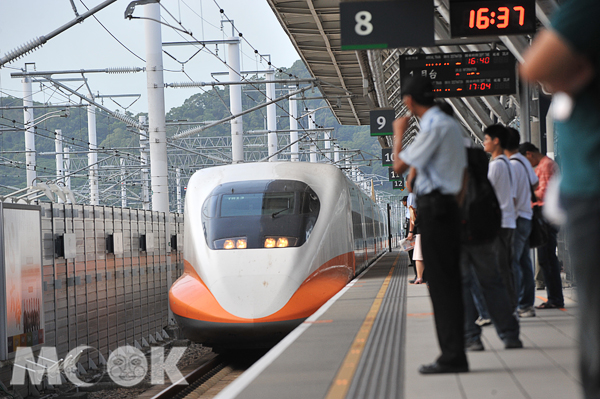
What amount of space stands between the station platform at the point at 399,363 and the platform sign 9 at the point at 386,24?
3152 millimetres

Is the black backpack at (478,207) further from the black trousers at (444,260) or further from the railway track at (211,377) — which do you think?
the railway track at (211,377)

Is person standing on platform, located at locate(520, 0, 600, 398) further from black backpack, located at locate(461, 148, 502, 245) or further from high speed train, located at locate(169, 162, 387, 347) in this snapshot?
high speed train, located at locate(169, 162, 387, 347)

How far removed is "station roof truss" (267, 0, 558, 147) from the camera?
1025 cm

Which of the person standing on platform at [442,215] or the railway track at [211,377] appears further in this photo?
the railway track at [211,377]

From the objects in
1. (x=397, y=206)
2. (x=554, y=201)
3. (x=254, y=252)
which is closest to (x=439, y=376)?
(x=554, y=201)

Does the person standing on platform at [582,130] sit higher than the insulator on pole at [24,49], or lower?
lower

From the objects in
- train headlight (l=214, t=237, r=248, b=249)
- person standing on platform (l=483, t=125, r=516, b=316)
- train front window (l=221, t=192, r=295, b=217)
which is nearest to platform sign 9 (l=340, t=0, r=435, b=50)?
train front window (l=221, t=192, r=295, b=217)

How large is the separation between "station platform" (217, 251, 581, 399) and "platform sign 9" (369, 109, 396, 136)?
10456 millimetres

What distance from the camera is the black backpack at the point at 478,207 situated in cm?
421

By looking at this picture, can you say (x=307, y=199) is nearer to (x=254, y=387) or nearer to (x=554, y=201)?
(x=254, y=387)

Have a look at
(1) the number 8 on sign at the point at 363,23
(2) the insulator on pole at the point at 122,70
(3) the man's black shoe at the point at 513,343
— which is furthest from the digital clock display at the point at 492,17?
(2) the insulator on pole at the point at 122,70

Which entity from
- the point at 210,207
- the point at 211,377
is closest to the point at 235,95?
the point at 210,207

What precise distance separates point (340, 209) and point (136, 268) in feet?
12.8

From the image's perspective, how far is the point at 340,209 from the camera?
9.96 metres
